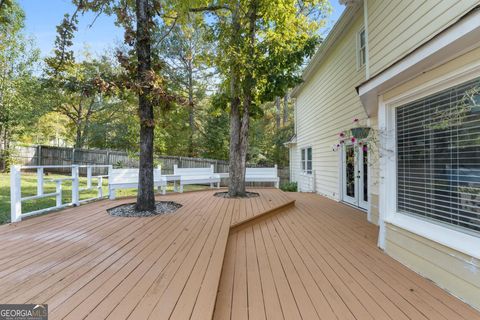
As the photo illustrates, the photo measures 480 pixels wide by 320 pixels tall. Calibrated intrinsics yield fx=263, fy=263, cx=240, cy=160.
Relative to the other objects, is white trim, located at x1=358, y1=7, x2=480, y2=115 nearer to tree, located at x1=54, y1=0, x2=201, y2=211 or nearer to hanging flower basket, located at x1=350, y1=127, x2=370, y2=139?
hanging flower basket, located at x1=350, y1=127, x2=370, y2=139

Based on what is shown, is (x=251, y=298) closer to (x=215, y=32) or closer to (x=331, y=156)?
(x=331, y=156)

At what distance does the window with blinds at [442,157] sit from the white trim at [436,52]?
0.30m

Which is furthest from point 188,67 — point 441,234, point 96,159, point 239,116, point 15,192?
point 441,234

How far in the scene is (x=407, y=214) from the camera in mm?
3180

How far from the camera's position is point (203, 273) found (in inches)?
94.2

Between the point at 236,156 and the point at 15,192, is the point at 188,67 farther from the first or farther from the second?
the point at 15,192

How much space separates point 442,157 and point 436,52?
3.39ft

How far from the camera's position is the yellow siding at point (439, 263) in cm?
220

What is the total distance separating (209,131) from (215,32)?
8.66m

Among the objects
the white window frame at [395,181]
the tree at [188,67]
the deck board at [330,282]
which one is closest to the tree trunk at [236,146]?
the deck board at [330,282]

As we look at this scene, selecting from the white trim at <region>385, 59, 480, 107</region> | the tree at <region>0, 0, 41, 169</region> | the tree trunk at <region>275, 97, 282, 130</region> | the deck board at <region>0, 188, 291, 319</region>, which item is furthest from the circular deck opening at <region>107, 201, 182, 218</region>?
the tree trunk at <region>275, 97, 282, 130</region>

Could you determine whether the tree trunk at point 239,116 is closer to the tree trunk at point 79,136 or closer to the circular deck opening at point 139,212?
the circular deck opening at point 139,212

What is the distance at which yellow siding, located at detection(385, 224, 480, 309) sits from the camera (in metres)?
2.20

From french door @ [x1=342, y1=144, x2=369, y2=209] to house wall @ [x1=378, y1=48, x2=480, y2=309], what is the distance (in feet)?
8.45
